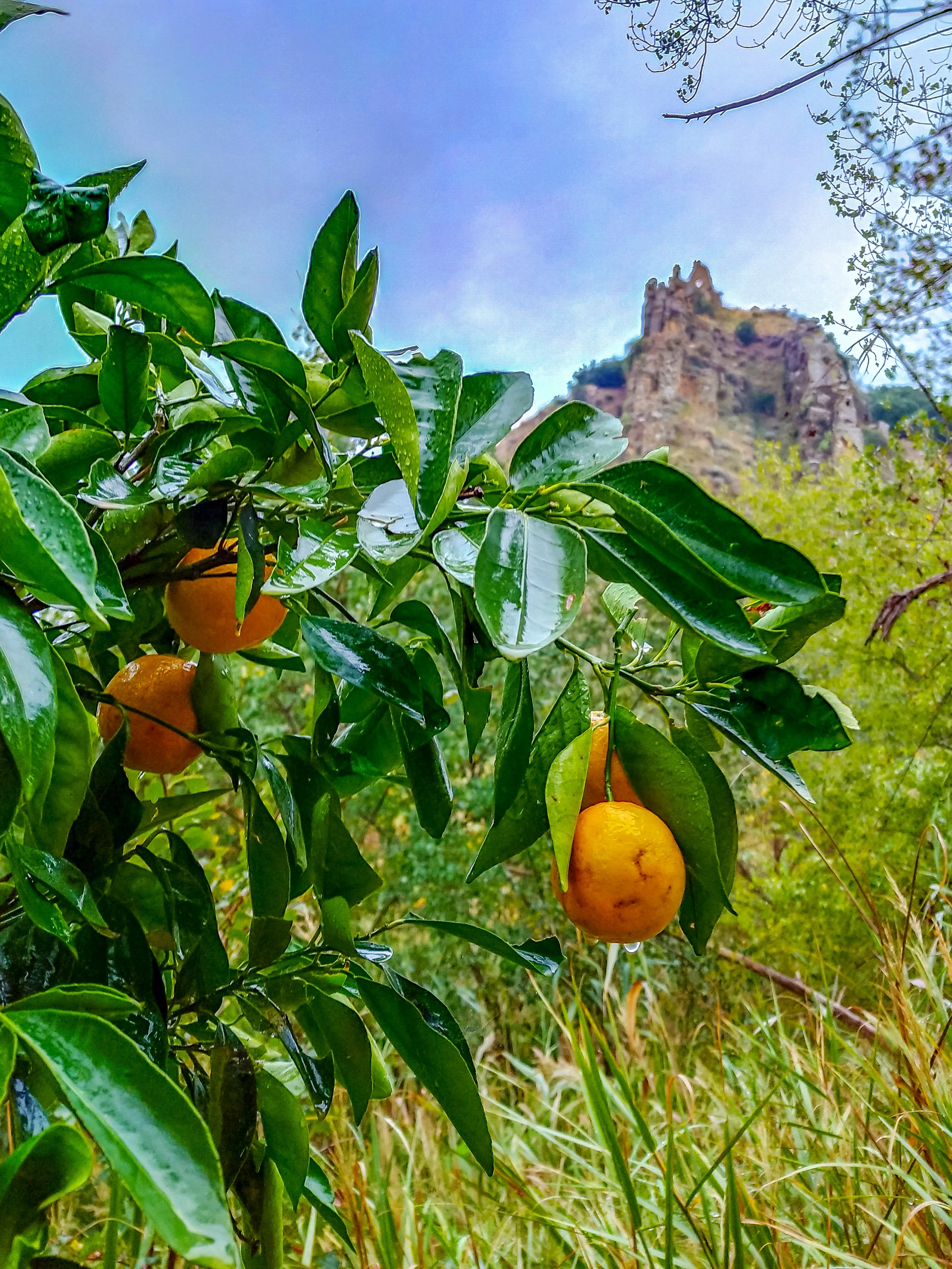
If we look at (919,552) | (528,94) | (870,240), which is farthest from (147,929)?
(528,94)

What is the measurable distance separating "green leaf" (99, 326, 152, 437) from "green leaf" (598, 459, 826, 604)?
171mm

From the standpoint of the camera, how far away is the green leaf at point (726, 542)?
21 cm

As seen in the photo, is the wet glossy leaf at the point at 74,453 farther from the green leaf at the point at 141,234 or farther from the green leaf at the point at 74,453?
the green leaf at the point at 141,234

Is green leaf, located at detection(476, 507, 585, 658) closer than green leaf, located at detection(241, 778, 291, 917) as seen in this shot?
Yes

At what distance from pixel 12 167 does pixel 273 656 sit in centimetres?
24

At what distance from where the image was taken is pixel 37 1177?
19 cm

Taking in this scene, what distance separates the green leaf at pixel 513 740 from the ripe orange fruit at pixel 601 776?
0.06m

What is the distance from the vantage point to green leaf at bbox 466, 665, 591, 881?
0.32 metres

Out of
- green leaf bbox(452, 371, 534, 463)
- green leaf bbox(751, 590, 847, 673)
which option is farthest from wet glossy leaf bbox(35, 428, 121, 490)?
green leaf bbox(751, 590, 847, 673)

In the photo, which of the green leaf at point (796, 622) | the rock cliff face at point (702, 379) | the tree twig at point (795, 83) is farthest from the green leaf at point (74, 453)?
the rock cliff face at point (702, 379)

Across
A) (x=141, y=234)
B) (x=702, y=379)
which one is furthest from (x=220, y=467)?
(x=702, y=379)

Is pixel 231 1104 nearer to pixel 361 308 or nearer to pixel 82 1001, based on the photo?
pixel 82 1001

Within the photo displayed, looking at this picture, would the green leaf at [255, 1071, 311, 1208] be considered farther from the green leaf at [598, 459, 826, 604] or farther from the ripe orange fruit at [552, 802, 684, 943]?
the green leaf at [598, 459, 826, 604]

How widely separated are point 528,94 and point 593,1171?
353 centimetres
